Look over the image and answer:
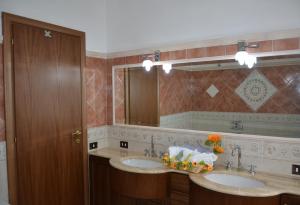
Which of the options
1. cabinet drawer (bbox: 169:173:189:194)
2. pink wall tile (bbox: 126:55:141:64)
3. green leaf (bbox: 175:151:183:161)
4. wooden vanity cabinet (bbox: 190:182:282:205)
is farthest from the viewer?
pink wall tile (bbox: 126:55:141:64)

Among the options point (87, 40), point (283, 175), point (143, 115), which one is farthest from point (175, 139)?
point (87, 40)

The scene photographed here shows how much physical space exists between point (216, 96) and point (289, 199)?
1.15 m

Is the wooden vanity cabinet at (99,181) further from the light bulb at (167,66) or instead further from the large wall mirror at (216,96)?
the light bulb at (167,66)

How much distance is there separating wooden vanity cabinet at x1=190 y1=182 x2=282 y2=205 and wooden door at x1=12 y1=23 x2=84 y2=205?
138 cm

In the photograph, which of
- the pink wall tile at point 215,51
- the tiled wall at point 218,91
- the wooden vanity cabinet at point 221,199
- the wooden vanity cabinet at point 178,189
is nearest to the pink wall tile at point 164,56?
the tiled wall at point 218,91

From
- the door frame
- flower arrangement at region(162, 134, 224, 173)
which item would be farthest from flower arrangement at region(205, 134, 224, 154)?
the door frame

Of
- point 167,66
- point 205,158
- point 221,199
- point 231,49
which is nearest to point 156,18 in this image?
point 167,66

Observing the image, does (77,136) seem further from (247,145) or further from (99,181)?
(247,145)

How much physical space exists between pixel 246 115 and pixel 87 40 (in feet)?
6.17

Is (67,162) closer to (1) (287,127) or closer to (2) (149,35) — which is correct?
(2) (149,35)

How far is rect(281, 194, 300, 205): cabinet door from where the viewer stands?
1.62 metres

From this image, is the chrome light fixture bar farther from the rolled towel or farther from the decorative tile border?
the decorative tile border

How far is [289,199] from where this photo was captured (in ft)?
5.37

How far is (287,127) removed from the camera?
2.05m
